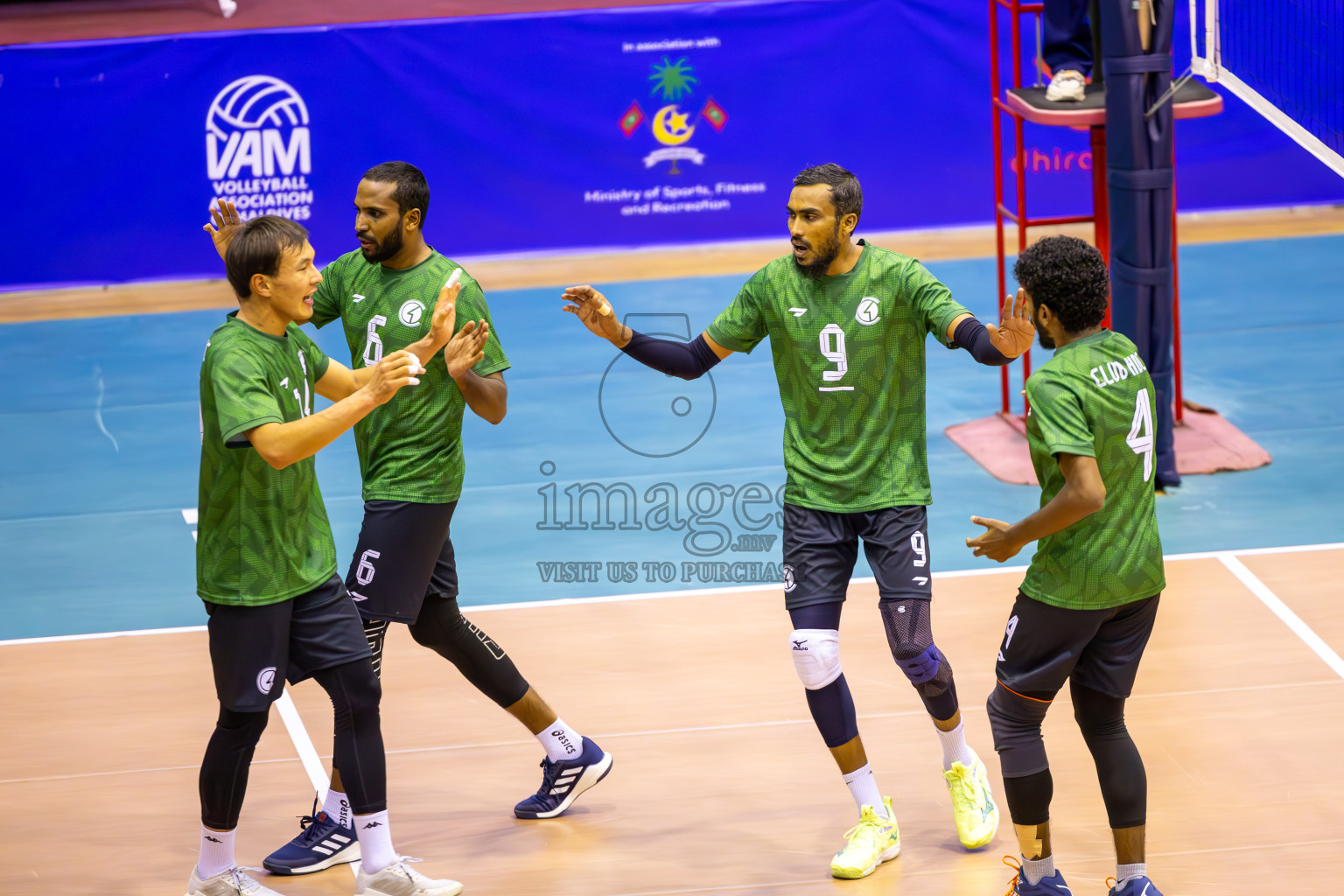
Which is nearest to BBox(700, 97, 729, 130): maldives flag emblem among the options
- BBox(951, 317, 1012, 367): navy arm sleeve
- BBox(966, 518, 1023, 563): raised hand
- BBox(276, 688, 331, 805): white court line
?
BBox(276, 688, 331, 805): white court line

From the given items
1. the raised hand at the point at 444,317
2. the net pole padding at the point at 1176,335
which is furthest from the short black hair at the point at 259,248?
the net pole padding at the point at 1176,335

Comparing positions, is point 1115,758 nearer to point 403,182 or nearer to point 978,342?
point 978,342

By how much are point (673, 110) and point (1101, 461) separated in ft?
35.2

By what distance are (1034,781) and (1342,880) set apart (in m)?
1.17

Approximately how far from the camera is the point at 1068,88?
28.9ft

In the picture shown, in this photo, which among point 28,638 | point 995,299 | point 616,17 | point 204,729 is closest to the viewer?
point 204,729

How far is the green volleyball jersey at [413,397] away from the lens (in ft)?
16.6

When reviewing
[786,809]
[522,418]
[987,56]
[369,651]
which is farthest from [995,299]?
[369,651]

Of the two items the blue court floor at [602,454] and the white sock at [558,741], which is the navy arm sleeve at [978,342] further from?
the blue court floor at [602,454]

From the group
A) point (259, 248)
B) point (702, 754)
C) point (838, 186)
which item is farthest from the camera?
point (702, 754)

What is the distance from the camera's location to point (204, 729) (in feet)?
20.4

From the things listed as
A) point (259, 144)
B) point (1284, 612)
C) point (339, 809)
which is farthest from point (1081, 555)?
point (259, 144)

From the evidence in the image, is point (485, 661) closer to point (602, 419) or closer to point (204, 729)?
point (204, 729)

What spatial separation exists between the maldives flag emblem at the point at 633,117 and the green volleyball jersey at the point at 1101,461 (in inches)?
416
